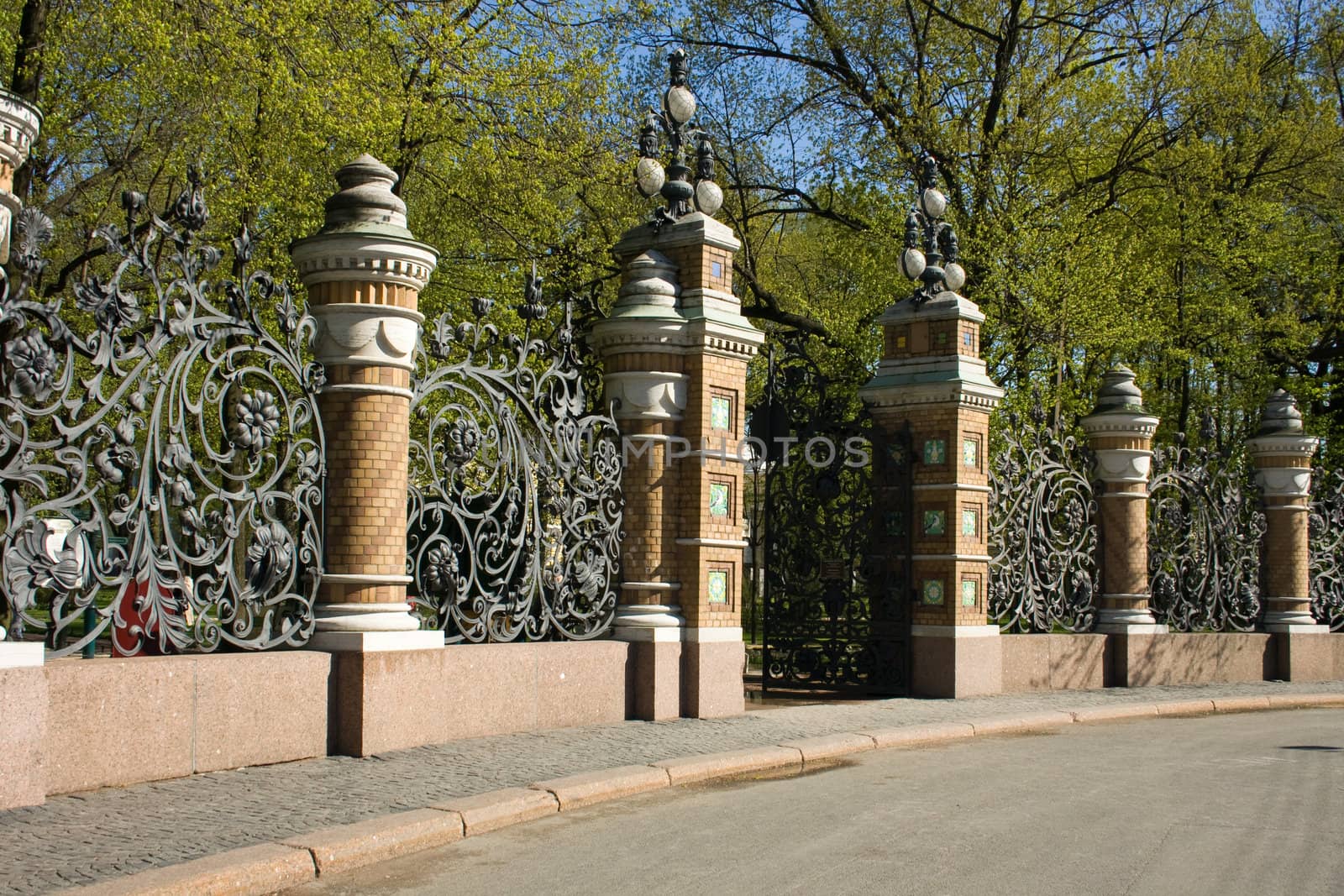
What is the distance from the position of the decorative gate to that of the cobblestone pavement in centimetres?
241

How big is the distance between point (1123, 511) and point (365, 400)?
415 inches

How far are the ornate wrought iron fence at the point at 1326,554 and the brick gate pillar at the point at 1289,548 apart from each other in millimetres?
777

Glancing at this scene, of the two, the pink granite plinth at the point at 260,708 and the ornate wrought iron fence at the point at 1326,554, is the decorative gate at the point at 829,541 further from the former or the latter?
the ornate wrought iron fence at the point at 1326,554

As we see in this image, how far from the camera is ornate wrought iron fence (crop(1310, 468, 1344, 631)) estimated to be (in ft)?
65.5

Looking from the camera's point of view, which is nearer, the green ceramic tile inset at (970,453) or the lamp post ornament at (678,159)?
the lamp post ornament at (678,159)

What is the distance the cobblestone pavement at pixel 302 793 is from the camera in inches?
244

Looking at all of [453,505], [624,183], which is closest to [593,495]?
[453,505]

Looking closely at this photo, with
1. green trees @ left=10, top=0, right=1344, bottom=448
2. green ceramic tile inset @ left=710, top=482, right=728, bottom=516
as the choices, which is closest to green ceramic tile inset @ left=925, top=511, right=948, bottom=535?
green ceramic tile inset @ left=710, top=482, right=728, bottom=516

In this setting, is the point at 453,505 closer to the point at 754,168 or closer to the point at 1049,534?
the point at 1049,534

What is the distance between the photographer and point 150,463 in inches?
326

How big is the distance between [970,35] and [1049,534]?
37.9 ft

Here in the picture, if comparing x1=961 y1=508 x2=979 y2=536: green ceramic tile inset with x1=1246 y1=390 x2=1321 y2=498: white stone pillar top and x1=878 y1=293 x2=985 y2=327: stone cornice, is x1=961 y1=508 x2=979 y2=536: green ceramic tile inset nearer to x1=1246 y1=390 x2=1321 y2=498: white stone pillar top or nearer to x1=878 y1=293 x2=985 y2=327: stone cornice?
x1=878 y1=293 x2=985 y2=327: stone cornice

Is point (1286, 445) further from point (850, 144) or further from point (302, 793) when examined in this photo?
point (302, 793)

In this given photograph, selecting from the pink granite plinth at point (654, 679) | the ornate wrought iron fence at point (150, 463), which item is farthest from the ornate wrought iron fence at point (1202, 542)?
the ornate wrought iron fence at point (150, 463)
